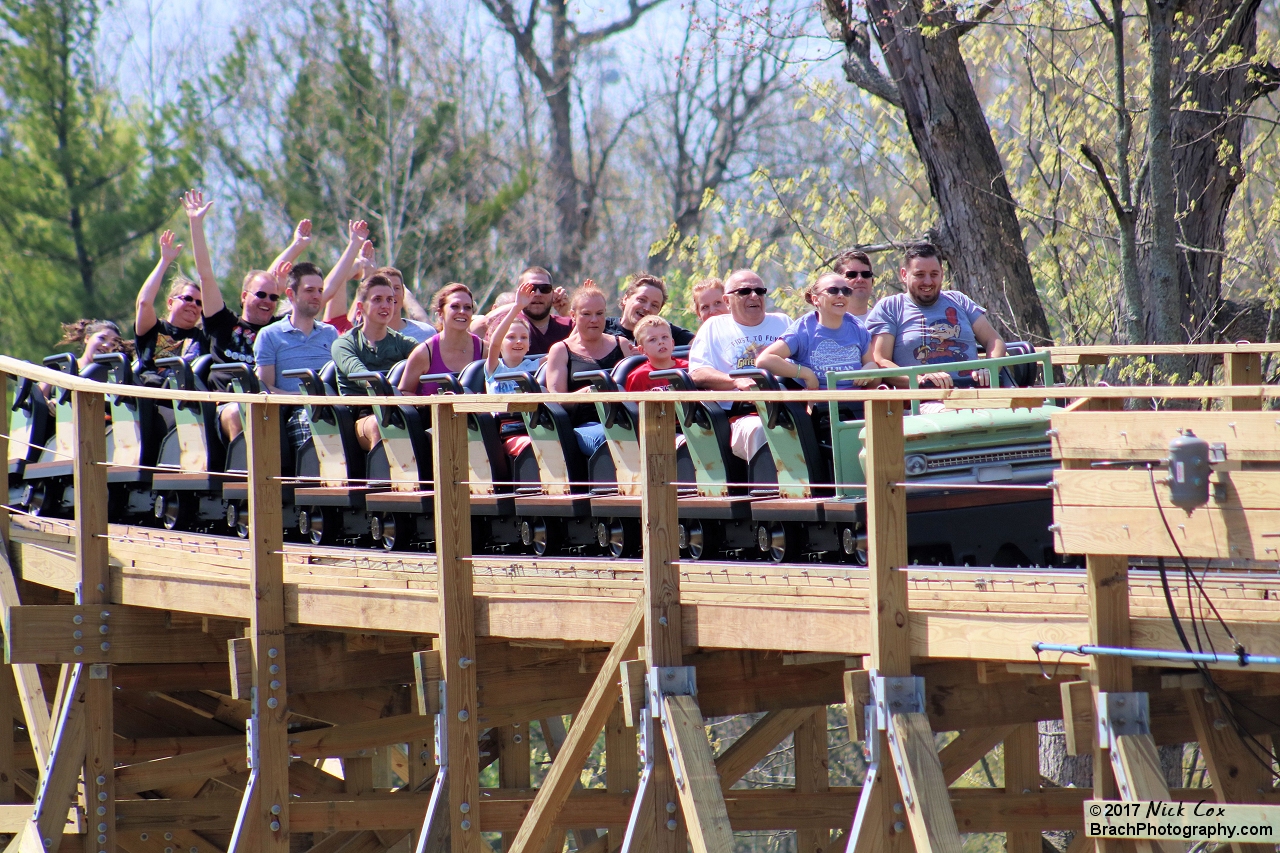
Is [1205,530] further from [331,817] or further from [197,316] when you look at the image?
[197,316]

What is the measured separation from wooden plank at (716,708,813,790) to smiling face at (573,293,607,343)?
2171mm

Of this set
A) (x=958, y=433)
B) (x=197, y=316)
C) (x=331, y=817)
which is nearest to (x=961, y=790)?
(x=958, y=433)

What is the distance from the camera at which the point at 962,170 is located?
12562mm

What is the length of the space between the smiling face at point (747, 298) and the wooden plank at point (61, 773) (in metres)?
3.70

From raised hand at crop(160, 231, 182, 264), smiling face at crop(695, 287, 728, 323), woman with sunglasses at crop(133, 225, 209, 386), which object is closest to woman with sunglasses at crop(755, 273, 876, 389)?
smiling face at crop(695, 287, 728, 323)

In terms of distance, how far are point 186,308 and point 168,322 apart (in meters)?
0.38

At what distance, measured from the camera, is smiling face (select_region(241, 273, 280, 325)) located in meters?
9.72

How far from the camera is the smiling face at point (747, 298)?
320 inches

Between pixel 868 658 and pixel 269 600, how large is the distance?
308cm

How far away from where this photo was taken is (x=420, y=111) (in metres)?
28.6

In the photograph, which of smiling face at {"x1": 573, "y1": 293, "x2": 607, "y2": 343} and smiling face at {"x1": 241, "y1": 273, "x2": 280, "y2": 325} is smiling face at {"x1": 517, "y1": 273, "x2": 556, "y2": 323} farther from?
smiling face at {"x1": 241, "y1": 273, "x2": 280, "y2": 325}

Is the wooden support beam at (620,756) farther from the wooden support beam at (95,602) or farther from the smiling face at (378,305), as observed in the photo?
the wooden support beam at (95,602)

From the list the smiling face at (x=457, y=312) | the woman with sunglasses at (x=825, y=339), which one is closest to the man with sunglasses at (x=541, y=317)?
the smiling face at (x=457, y=312)

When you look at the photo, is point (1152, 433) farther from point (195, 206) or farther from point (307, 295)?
point (195, 206)
